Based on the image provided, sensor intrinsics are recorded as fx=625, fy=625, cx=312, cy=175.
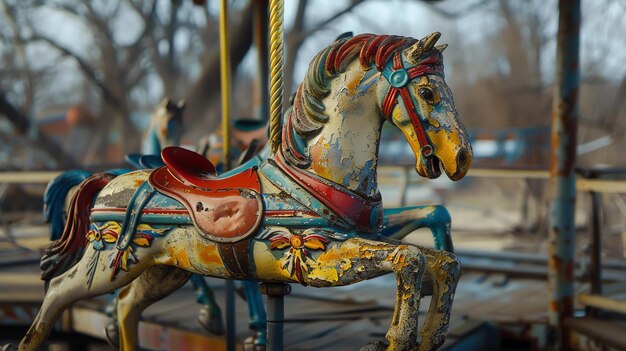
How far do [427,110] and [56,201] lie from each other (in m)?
1.66

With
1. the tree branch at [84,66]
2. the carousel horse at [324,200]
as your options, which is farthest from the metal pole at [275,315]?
the tree branch at [84,66]

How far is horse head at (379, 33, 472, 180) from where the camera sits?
1.75 metres

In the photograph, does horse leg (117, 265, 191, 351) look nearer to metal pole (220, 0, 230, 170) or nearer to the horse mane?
metal pole (220, 0, 230, 170)

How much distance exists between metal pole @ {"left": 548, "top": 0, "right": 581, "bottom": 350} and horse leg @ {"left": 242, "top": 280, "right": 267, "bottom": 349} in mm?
1675

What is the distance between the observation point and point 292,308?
12.5 ft

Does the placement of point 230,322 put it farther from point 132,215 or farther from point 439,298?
point 439,298

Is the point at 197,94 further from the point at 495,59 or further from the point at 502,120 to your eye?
the point at 495,59

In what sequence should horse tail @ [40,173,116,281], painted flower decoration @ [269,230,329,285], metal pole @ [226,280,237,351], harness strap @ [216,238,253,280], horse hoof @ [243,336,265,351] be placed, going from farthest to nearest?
horse hoof @ [243,336,265,351] < metal pole @ [226,280,237,351] < horse tail @ [40,173,116,281] < harness strap @ [216,238,253,280] < painted flower decoration @ [269,230,329,285]

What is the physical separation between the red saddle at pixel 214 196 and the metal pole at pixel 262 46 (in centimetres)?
187

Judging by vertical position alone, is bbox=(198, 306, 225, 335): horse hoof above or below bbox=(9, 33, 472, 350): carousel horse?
below

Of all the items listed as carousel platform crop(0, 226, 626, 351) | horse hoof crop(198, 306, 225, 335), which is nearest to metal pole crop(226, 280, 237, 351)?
carousel platform crop(0, 226, 626, 351)

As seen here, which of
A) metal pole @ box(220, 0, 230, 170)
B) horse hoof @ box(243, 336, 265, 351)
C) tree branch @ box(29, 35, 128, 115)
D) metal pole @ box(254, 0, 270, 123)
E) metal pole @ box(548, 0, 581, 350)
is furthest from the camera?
tree branch @ box(29, 35, 128, 115)

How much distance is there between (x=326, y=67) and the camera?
1905mm

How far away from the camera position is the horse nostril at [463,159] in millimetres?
1744
